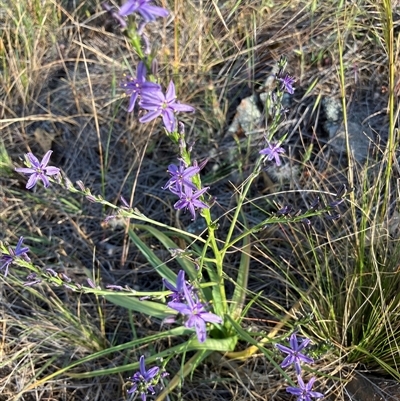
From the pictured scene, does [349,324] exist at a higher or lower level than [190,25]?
lower

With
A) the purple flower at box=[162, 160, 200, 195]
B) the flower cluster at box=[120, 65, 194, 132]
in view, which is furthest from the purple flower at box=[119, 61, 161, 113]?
→ the purple flower at box=[162, 160, 200, 195]

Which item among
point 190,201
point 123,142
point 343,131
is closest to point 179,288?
point 190,201

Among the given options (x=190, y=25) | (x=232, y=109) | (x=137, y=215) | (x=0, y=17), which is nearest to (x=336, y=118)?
(x=232, y=109)

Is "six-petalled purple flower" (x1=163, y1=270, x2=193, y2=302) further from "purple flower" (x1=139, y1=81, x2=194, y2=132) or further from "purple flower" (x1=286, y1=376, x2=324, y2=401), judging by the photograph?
"purple flower" (x1=286, y1=376, x2=324, y2=401)

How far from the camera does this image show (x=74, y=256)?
2.94 metres

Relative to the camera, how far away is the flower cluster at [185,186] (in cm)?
159

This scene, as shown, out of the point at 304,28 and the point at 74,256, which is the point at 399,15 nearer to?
the point at 304,28

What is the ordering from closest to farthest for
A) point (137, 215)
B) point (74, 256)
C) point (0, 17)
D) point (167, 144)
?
1. point (137, 215)
2. point (74, 256)
3. point (167, 144)
4. point (0, 17)

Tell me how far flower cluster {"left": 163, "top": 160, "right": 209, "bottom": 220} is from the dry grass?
926 millimetres

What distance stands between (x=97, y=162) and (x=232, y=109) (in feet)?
3.03

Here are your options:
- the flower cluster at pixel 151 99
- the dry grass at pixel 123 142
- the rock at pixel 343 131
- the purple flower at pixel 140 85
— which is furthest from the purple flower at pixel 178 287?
the rock at pixel 343 131

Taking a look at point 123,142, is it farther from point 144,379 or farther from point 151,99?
point 151,99

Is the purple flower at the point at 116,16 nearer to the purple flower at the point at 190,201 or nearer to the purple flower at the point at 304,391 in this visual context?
the purple flower at the point at 190,201

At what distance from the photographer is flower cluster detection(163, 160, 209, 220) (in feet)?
5.20
